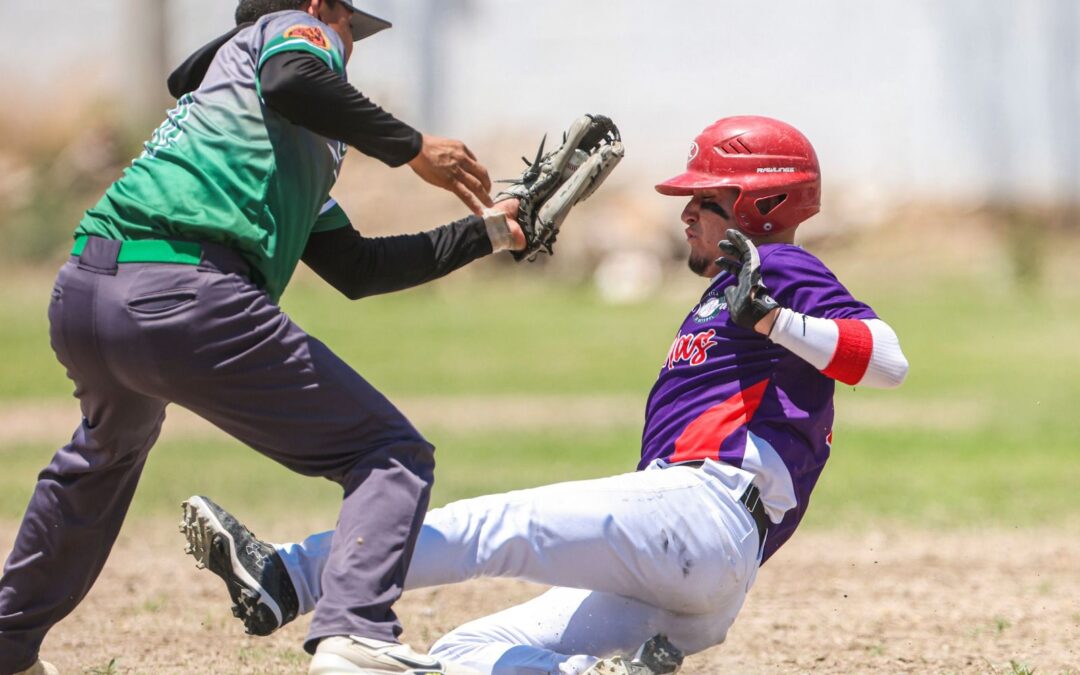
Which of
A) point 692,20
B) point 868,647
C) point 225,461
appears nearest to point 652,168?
point 692,20

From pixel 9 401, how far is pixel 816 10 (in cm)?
1662

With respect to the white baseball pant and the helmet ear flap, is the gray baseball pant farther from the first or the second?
the helmet ear flap

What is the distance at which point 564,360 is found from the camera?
16.6 m

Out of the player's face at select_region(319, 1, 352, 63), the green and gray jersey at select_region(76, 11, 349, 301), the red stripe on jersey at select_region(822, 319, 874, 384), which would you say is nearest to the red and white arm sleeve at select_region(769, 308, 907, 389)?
the red stripe on jersey at select_region(822, 319, 874, 384)

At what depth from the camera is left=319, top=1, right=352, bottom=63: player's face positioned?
3953mm

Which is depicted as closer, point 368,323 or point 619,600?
point 619,600

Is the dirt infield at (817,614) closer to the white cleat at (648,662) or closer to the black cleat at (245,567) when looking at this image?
the white cleat at (648,662)

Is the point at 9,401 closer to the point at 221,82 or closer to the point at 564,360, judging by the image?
the point at 564,360

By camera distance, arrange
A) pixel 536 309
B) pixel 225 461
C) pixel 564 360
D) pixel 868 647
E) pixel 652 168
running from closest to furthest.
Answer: pixel 868 647, pixel 225 461, pixel 564 360, pixel 536 309, pixel 652 168

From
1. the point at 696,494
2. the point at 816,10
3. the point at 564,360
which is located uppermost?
the point at 816,10

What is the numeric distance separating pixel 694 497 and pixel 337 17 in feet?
5.22

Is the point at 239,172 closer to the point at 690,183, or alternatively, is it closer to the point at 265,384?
the point at 265,384

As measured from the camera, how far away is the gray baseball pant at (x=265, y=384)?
11.4 feet

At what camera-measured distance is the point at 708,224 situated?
4.25m
